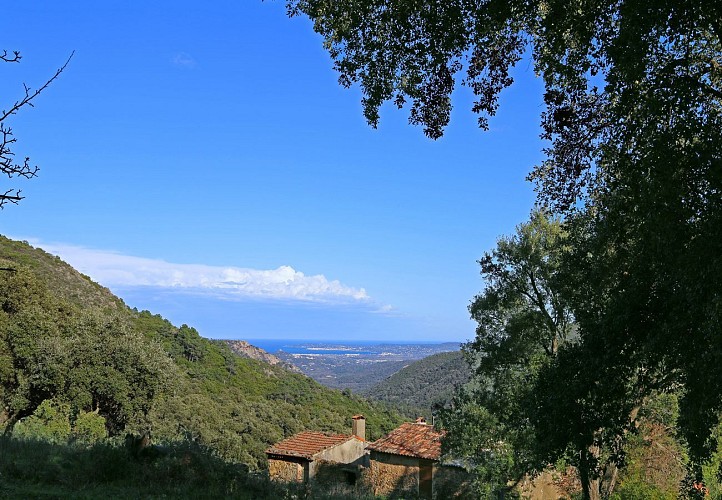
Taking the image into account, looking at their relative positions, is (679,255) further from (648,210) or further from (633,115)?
(633,115)

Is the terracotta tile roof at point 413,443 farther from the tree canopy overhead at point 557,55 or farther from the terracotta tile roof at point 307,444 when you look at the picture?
Result: the tree canopy overhead at point 557,55

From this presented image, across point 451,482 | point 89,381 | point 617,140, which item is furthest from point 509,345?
point 89,381

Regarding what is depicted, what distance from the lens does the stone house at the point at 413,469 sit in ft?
82.0

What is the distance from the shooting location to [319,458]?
29.5 meters

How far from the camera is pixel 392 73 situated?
7609 millimetres

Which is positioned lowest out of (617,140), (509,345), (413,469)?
(413,469)

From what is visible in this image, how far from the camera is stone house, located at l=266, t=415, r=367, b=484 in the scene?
29.2 m

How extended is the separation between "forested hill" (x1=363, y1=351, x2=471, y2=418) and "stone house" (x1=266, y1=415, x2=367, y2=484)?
42774 mm

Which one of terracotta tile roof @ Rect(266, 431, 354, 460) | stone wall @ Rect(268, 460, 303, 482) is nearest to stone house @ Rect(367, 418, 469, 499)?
terracotta tile roof @ Rect(266, 431, 354, 460)

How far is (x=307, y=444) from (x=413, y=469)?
7190mm

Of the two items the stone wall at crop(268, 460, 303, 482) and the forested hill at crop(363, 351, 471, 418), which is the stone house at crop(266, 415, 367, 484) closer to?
the stone wall at crop(268, 460, 303, 482)

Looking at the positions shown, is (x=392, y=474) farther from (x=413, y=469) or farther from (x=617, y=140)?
(x=617, y=140)

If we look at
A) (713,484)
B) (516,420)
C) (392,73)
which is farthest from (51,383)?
(713,484)

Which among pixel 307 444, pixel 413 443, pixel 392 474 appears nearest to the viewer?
pixel 392 474
